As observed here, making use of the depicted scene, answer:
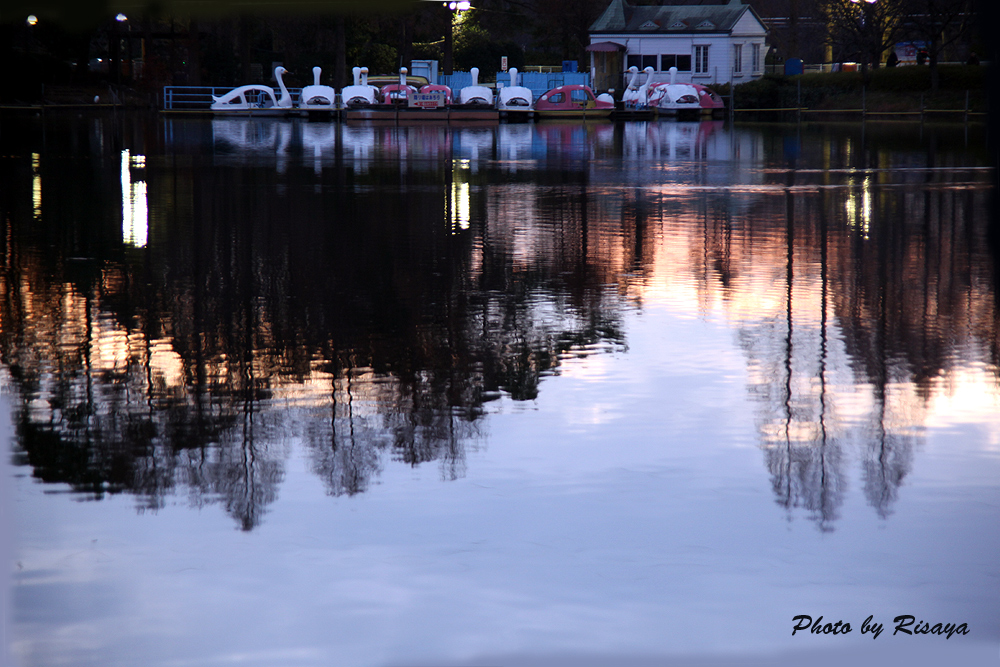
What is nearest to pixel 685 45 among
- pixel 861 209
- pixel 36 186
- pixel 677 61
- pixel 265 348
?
pixel 677 61

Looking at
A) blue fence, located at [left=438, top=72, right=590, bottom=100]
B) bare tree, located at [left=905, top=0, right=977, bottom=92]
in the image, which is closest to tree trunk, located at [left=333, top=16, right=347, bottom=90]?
blue fence, located at [left=438, top=72, right=590, bottom=100]

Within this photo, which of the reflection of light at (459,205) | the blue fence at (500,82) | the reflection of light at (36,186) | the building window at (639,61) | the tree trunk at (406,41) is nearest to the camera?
the reflection of light at (459,205)

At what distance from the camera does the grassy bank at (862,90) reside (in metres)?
48.9

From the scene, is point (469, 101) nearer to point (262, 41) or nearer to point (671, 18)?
point (671, 18)

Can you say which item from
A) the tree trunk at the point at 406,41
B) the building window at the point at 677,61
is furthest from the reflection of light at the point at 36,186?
the building window at the point at 677,61

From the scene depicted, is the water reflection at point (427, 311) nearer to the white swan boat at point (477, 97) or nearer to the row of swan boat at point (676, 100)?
the white swan boat at point (477, 97)

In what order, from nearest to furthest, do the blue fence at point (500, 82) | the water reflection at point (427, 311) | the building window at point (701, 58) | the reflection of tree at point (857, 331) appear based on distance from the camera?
the reflection of tree at point (857, 331)
the water reflection at point (427, 311)
the blue fence at point (500, 82)
the building window at point (701, 58)

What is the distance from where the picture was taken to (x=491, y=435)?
19.1 feet

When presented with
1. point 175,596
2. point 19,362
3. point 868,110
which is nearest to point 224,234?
point 19,362

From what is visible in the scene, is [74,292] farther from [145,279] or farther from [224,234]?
[224,234]

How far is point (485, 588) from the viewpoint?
13.4 ft

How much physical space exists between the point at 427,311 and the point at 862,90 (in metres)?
46.8

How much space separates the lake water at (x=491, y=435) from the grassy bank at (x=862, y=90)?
3829 cm

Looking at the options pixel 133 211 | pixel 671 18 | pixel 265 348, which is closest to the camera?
pixel 265 348
